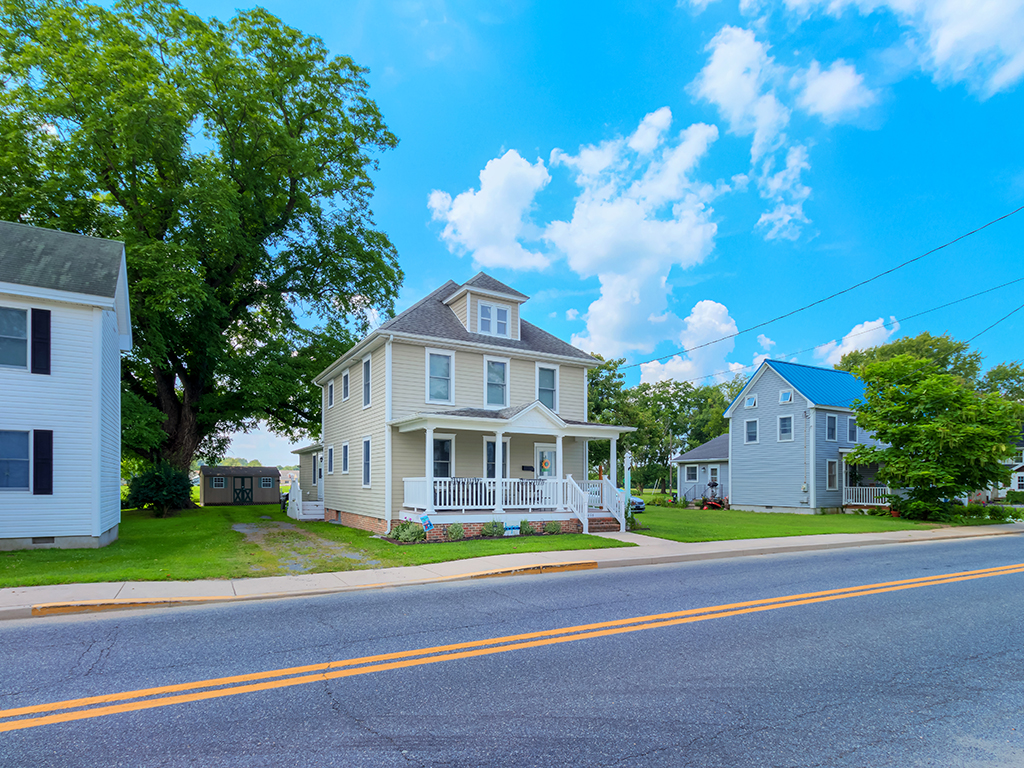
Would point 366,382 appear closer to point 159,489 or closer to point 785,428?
point 159,489

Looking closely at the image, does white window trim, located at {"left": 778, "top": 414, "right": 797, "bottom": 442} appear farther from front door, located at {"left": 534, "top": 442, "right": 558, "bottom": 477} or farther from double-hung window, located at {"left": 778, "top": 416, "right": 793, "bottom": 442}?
front door, located at {"left": 534, "top": 442, "right": 558, "bottom": 477}

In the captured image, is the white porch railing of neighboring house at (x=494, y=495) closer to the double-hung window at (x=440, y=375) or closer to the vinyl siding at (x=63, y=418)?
the double-hung window at (x=440, y=375)

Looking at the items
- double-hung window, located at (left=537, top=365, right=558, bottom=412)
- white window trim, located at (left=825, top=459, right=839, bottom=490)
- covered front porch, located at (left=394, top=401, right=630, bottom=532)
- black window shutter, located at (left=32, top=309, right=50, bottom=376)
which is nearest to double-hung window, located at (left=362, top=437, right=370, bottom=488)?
covered front porch, located at (left=394, top=401, right=630, bottom=532)

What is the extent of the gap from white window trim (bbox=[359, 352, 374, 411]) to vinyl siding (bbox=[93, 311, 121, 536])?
7092 millimetres

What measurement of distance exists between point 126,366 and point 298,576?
20.8 meters

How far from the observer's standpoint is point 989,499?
3784 centimetres

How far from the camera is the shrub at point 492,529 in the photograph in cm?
1577

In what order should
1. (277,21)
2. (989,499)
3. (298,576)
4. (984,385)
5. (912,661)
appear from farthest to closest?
(984,385)
(989,499)
(277,21)
(298,576)
(912,661)

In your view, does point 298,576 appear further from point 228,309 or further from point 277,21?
point 277,21

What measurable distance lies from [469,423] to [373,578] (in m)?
7.01

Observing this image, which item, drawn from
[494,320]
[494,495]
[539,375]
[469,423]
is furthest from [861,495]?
[469,423]

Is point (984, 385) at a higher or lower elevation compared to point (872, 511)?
higher

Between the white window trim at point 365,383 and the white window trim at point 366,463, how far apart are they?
1.19 metres

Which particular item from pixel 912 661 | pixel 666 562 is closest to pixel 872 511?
pixel 666 562
